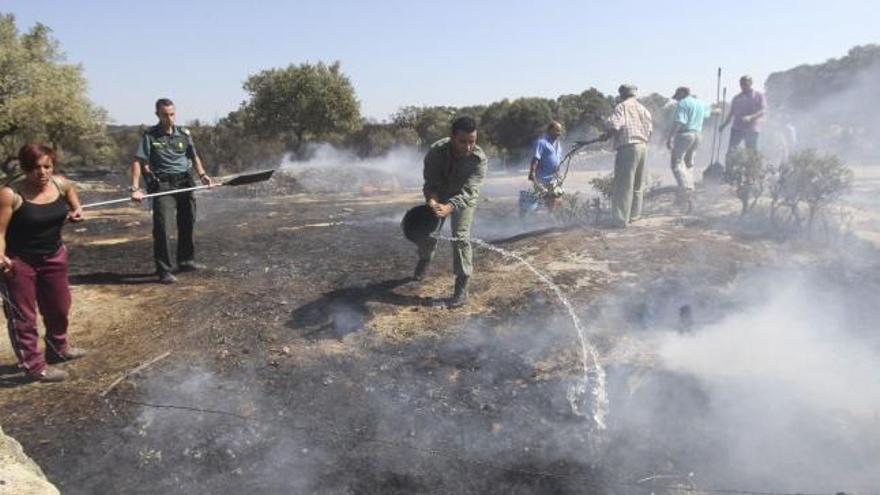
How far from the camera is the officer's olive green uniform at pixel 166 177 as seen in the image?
19.6ft

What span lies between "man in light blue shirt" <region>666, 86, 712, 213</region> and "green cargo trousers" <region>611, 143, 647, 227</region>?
1.33 meters

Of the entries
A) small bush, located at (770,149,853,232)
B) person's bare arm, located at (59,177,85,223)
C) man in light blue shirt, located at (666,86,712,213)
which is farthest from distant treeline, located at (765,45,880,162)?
person's bare arm, located at (59,177,85,223)

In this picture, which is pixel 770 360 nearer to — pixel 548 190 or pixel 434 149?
pixel 434 149

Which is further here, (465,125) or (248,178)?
(248,178)

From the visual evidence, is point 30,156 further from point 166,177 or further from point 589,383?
point 589,383

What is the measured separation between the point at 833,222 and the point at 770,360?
4.04 metres

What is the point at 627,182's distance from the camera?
297 inches

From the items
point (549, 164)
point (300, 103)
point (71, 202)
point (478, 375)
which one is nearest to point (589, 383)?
point (478, 375)

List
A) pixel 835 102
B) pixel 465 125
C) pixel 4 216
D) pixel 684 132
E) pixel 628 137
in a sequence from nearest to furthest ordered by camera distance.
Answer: pixel 4 216
pixel 465 125
pixel 628 137
pixel 684 132
pixel 835 102

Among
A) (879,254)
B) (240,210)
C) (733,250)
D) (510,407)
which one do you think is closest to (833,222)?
(879,254)

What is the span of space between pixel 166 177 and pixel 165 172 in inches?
2.0

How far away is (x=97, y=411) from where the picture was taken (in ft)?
12.2

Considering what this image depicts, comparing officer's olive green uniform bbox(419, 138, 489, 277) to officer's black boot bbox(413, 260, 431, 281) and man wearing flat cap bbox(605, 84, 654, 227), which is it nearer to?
officer's black boot bbox(413, 260, 431, 281)

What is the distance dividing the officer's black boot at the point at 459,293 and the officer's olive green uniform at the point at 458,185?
0.05m
